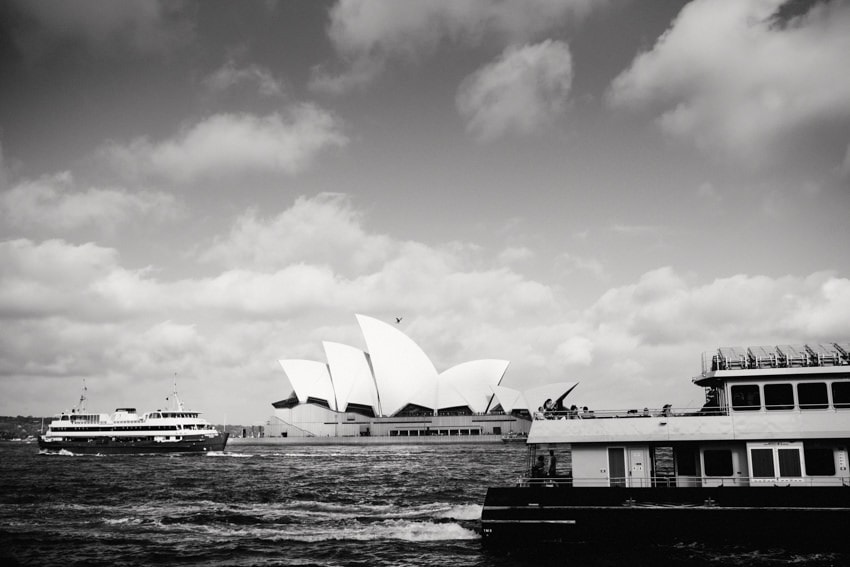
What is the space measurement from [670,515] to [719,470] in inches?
97.6

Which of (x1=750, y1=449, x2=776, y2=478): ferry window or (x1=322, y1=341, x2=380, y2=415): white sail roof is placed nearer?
(x1=750, y1=449, x2=776, y2=478): ferry window

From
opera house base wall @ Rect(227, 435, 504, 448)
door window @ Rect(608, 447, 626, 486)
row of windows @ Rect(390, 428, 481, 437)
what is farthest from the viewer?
row of windows @ Rect(390, 428, 481, 437)

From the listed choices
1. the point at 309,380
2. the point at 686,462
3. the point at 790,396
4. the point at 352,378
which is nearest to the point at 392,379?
the point at 352,378

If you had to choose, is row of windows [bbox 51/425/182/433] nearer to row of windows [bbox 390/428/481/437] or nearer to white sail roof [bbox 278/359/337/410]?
white sail roof [bbox 278/359/337/410]

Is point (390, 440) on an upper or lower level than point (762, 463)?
lower

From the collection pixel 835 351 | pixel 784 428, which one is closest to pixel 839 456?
pixel 784 428

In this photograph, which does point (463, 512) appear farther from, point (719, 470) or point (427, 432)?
point (427, 432)

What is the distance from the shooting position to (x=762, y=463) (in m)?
21.5

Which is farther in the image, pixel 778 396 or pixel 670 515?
pixel 778 396

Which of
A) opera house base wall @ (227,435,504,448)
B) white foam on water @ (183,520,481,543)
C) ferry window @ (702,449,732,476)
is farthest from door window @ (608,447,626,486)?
opera house base wall @ (227,435,504,448)

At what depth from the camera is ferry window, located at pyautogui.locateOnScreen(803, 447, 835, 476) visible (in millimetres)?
21234

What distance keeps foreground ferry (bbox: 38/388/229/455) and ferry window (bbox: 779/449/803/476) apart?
73.3 metres

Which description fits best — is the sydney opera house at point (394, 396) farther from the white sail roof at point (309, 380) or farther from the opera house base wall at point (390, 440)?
the opera house base wall at point (390, 440)

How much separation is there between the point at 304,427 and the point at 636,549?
122 meters
